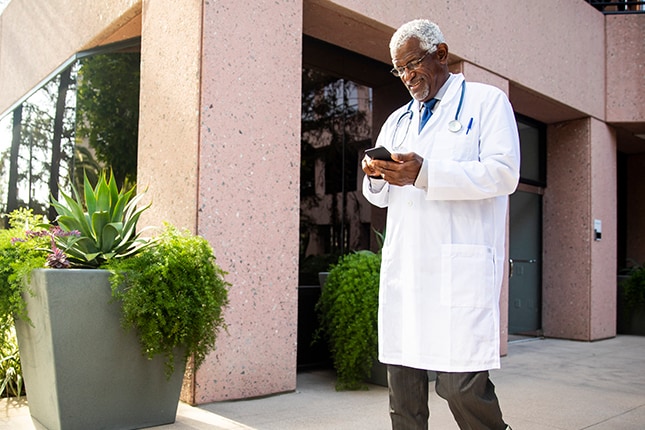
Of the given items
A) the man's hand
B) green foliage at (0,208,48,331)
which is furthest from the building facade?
the man's hand

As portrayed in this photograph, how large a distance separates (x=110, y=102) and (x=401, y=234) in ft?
12.6

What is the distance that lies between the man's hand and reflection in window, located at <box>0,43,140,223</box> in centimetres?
336

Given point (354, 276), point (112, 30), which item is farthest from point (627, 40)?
point (112, 30)

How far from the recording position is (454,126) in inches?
90.5

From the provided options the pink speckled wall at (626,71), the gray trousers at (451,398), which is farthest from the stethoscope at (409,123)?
the pink speckled wall at (626,71)

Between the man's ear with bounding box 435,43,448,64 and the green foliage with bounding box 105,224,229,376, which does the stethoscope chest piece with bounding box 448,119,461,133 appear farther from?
the green foliage with bounding box 105,224,229,376

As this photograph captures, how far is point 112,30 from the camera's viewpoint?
5.24 m

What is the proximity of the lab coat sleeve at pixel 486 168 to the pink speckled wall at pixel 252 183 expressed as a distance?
212cm

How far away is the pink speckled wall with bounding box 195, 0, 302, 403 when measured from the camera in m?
4.02

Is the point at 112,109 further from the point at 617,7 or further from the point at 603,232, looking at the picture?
the point at 617,7

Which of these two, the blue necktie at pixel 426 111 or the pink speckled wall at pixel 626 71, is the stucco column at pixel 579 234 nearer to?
the pink speckled wall at pixel 626 71

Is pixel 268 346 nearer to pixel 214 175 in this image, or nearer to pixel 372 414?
pixel 372 414

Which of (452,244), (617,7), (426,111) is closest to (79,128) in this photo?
(426,111)

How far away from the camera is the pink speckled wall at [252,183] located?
4023mm
